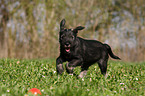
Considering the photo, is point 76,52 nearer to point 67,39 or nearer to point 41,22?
point 67,39

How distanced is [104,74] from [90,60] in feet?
2.21

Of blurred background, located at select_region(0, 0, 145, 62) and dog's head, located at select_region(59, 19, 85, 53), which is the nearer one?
dog's head, located at select_region(59, 19, 85, 53)

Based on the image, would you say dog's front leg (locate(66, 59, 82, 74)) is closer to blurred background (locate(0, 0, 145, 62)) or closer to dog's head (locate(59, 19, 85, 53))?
dog's head (locate(59, 19, 85, 53))

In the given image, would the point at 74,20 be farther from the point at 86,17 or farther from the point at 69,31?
the point at 69,31

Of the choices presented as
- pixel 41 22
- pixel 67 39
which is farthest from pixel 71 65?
pixel 41 22

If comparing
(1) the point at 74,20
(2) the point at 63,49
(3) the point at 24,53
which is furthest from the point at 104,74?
(3) the point at 24,53

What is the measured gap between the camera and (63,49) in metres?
5.37

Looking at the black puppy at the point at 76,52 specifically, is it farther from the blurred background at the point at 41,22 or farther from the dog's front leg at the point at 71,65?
the blurred background at the point at 41,22

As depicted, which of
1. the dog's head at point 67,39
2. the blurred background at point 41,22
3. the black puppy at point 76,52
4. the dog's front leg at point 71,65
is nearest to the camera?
the dog's head at point 67,39

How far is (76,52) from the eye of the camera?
5.61 m

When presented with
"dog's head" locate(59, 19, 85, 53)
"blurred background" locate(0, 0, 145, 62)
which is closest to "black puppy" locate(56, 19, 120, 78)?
"dog's head" locate(59, 19, 85, 53)

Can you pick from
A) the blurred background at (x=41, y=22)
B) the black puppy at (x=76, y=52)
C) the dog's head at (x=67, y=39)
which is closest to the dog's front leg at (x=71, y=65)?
the black puppy at (x=76, y=52)

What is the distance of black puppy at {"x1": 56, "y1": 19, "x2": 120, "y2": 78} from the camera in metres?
5.34

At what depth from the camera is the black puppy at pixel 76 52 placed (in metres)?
5.34
